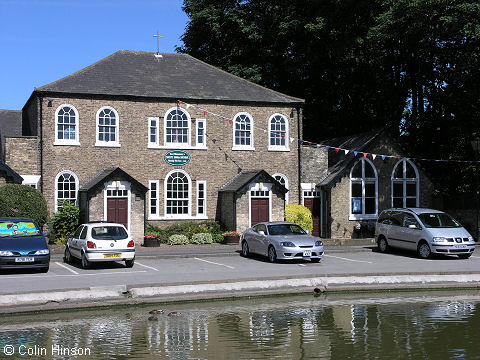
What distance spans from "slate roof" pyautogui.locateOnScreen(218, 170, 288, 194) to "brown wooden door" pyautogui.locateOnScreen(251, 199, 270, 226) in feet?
3.22

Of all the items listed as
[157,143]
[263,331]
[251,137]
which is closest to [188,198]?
[157,143]

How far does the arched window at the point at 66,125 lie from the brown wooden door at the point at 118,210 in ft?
12.1

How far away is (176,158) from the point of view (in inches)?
1253

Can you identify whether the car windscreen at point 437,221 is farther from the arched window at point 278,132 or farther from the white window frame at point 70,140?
the white window frame at point 70,140

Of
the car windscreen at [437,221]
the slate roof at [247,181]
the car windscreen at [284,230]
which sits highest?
the slate roof at [247,181]

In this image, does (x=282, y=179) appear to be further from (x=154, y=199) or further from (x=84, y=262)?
(x=84, y=262)

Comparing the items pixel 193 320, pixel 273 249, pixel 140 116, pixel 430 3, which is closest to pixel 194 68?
pixel 140 116

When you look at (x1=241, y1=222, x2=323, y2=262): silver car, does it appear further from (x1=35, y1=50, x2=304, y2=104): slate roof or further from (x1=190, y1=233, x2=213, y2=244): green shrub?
(x1=35, y1=50, x2=304, y2=104): slate roof

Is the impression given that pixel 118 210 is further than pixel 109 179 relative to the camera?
Yes

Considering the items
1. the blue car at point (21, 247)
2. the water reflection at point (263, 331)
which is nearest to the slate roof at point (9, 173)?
the blue car at point (21, 247)

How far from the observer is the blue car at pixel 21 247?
1862 centimetres

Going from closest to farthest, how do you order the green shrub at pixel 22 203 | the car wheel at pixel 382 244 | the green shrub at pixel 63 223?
1. the green shrub at pixel 22 203
2. the car wheel at pixel 382 244
3. the green shrub at pixel 63 223

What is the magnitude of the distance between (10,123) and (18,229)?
73.7 ft

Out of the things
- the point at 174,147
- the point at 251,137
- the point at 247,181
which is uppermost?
the point at 251,137
